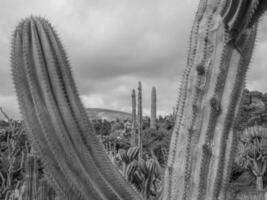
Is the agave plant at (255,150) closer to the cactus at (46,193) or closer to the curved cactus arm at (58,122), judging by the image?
the cactus at (46,193)

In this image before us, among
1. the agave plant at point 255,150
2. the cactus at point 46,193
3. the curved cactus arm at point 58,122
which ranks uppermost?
the agave plant at point 255,150

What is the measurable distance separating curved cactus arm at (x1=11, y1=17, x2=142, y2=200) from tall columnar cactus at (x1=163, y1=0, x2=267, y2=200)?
0.51 meters

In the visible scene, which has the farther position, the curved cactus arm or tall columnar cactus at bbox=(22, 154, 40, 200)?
tall columnar cactus at bbox=(22, 154, 40, 200)

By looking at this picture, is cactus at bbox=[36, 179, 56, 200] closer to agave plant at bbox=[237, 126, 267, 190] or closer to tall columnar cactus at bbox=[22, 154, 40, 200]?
tall columnar cactus at bbox=[22, 154, 40, 200]

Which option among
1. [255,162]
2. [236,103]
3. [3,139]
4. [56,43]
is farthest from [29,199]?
[3,139]

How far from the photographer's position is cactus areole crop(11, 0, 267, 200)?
235 centimetres

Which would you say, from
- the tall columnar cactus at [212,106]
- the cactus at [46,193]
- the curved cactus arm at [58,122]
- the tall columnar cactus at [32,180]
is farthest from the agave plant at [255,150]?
the tall columnar cactus at [212,106]

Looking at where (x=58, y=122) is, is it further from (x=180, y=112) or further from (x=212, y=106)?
(x=212, y=106)

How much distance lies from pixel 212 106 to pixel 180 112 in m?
0.20

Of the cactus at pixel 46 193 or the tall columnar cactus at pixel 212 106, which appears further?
the cactus at pixel 46 193

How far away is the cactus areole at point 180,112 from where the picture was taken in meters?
2.35

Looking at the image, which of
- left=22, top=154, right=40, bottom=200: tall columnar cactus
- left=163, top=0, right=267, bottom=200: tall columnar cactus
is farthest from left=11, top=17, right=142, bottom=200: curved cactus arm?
left=22, top=154, right=40, bottom=200: tall columnar cactus

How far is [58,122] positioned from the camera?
8.71ft

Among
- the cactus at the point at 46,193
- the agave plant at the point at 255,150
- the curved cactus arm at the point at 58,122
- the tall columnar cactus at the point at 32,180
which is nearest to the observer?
the curved cactus arm at the point at 58,122
